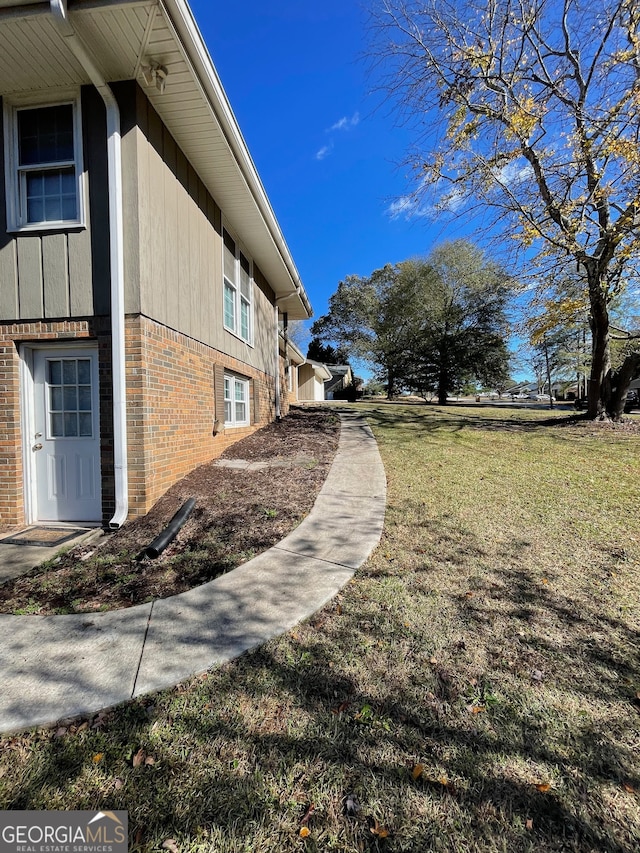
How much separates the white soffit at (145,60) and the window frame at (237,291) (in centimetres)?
175

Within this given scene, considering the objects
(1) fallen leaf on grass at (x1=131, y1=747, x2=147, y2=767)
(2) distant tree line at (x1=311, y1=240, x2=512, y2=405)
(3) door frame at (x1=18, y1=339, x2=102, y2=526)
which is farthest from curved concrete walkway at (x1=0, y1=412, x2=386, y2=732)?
(2) distant tree line at (x1=311, y1=240, x2=512, y2=405)

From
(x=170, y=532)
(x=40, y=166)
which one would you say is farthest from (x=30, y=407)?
(x=40, y=166)

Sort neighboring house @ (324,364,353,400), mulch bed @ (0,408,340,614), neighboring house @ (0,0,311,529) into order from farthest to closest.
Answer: neighboring house @ (324,364,353,400) < neighboring house @ (0,0,311,529) < mulch bed @ (0,408,340,614)

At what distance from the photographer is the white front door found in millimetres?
4426

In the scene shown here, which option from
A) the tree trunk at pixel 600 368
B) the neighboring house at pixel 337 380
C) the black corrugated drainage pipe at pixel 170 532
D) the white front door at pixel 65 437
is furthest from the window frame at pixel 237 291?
the neighboring house at pixel 337 380

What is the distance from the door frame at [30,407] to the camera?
4371 millimetres

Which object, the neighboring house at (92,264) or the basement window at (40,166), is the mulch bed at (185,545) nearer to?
the neighboring house at (92,264)

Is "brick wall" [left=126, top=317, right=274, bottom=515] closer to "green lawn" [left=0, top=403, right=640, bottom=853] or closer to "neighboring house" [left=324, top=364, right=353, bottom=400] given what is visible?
"green lawn" [left=0, top=403, right=640, bottom=853]

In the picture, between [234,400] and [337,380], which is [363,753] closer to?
[234,400]

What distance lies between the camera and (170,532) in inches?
143

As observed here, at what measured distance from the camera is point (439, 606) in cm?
265

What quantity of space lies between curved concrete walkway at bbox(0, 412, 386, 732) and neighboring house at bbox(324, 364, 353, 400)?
105 ft

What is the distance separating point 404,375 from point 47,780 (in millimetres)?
28859

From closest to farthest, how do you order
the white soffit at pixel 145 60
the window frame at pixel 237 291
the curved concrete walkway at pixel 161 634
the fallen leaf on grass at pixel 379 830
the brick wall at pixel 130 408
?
the fallen leaf on grass at pixel 379 830 < the curved concrete walkway at pixel 161 634 < the white soffit at pixel 145 60 < the brick wall at pixel 130 408 < the window frame at pixel 237 291
